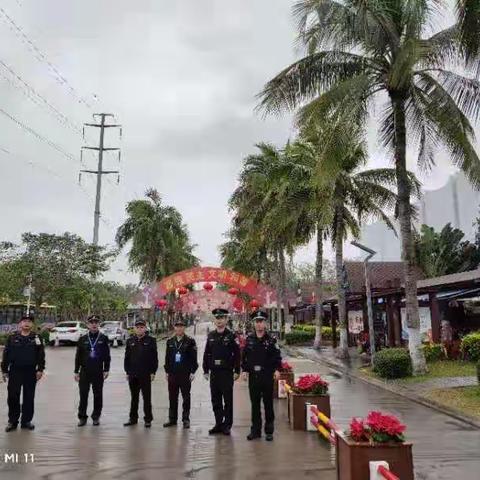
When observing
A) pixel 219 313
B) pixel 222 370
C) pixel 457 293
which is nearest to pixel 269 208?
pixel 457 293

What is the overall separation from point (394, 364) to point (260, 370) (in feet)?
28.2

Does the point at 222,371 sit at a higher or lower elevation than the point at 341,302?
lower

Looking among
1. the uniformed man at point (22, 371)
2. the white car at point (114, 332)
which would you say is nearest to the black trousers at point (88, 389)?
the uniformed man at point (22, 371)

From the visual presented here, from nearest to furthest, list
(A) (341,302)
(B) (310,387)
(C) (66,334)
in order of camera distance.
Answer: (B) (310,387) → (A) (341,302) → (C) (66,334)

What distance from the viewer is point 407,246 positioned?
16.6 metres

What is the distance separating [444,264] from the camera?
4672cm

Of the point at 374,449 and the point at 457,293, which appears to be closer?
the point at 374,449

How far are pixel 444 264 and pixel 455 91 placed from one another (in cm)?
3361

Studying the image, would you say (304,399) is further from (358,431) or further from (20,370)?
(20,370)

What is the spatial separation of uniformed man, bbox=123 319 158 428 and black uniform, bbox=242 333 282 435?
1694mm

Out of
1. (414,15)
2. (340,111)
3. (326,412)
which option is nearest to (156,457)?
(326,412)

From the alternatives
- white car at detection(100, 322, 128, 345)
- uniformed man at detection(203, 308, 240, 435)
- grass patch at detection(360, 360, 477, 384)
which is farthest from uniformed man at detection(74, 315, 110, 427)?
white car at detection(100, 322, 128, 345)

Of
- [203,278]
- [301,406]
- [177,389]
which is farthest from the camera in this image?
[203,278]

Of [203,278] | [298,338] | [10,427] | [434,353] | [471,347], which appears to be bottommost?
[10,427]
